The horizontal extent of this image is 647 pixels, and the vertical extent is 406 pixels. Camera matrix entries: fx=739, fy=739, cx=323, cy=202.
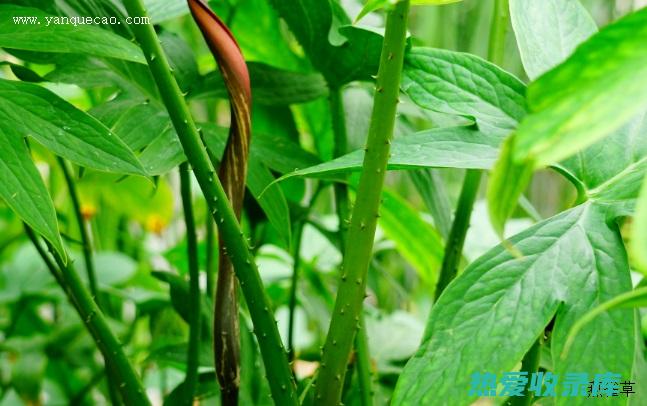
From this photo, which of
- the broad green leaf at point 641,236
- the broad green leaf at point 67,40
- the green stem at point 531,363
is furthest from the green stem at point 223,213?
the broad green leaf at point 641,236

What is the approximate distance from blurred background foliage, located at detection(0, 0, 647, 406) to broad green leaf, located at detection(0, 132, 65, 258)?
0.10 meters

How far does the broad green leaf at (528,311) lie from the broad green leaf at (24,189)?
0.57 ft

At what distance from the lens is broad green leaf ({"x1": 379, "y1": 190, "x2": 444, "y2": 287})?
2.01ft

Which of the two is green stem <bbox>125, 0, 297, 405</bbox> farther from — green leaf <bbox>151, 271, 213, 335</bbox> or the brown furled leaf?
green leaf <bbox>151, 271, 213, 335</bbox>

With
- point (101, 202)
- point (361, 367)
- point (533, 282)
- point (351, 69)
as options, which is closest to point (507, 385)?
point (533, 282)

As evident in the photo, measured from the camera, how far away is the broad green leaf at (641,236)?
168 mm

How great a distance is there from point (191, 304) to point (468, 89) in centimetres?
24

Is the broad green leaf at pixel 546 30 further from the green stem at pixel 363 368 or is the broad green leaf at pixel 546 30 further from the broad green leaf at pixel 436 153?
the green stem at pixel 363 368

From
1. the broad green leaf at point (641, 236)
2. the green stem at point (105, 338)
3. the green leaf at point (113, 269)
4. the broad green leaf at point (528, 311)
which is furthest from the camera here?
the green leaf at point (113, 269)

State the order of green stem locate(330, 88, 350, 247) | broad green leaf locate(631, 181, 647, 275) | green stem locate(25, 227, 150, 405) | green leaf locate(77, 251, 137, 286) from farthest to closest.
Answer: green leaf locate(77, 251, 137, 286) < green stem locate(330, 88, 350, 247) < green stem locate(25, 227, 150, 405) < broad green leaf locate(631, 181, 647, 275)

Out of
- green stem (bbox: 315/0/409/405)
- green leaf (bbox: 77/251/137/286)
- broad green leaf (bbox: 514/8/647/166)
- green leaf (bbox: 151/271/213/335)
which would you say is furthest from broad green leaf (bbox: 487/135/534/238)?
green leaf (bbox: 77/251/137/286)

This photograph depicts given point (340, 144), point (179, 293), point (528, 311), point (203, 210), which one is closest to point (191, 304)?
point (179, 293)

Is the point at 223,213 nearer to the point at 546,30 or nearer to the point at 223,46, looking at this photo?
the point at 223,46

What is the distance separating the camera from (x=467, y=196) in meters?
0.48
